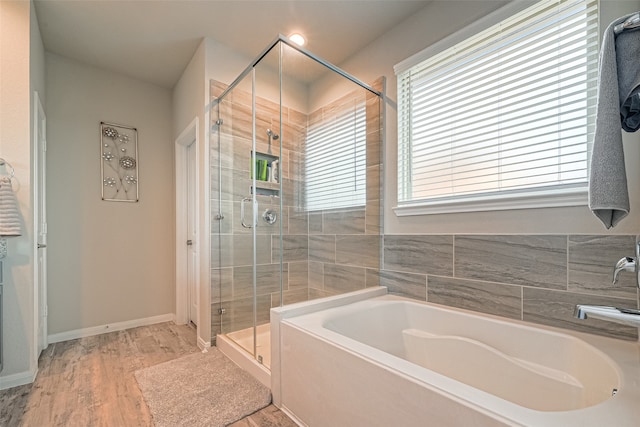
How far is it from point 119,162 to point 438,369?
3.32m

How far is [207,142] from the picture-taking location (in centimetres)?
251

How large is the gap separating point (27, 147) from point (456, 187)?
2.83 m

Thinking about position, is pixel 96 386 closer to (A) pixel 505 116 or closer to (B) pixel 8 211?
(B) pixel 8 211

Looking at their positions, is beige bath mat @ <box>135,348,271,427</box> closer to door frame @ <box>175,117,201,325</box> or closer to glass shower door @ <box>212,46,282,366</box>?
glass shower door @ <box>212,46,282,366</box>

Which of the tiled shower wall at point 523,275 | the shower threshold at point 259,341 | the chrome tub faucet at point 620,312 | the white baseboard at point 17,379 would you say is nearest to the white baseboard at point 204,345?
the shower threshold at point 259,341

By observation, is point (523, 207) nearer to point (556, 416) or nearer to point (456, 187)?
point (456, 187)

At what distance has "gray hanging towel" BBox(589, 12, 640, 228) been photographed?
3.16 ft

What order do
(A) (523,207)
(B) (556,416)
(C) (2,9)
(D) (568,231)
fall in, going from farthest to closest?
1. (C) (2,9)
2. (A) (523,207)
3. (D) (568,231)
4. (B) (556,416)

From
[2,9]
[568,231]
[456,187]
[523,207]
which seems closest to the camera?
[568,231]

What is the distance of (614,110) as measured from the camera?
96 cm

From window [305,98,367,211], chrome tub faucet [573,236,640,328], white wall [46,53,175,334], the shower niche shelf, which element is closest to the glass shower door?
the shower niche shelf

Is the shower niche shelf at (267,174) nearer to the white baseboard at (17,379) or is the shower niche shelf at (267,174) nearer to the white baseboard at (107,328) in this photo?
the white baseboard at (17,379)

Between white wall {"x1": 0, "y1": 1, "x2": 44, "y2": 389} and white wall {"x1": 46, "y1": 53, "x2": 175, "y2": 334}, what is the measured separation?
2.85 ft

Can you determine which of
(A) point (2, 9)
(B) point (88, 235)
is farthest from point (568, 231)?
(B) point (88, 235)
